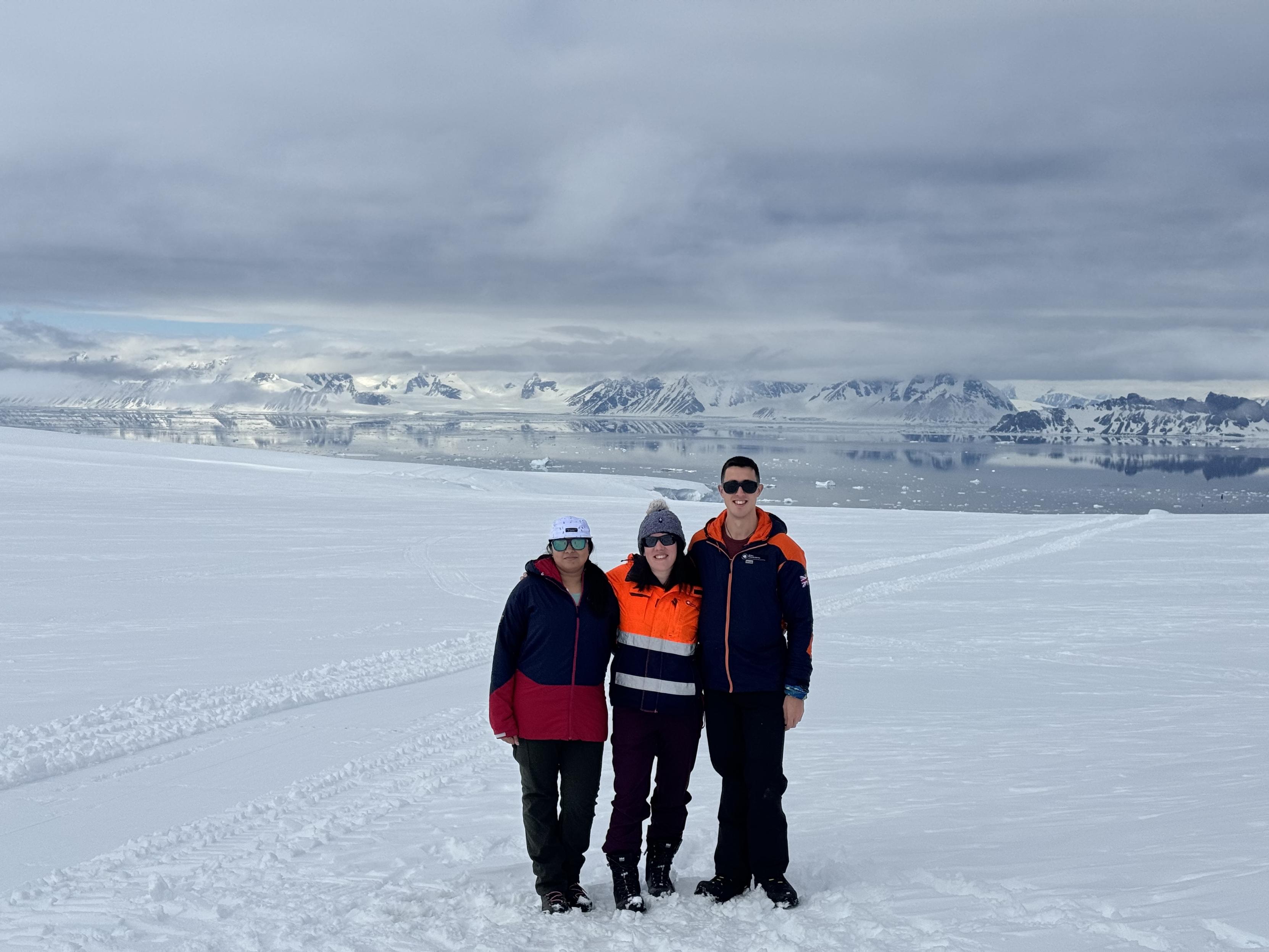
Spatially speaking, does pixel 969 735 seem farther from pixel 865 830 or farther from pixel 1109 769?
pixel 865 830

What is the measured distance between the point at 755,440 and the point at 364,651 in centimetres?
14407

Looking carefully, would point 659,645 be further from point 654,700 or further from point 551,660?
point 551,660

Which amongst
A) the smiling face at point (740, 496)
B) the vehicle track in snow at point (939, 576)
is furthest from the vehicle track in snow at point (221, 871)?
the vehicle track in snow at point (939, 576)

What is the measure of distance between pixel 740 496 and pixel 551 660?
39.7 inches

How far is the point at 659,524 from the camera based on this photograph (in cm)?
365

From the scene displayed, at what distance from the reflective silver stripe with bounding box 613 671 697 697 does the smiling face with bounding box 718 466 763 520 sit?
706 mm

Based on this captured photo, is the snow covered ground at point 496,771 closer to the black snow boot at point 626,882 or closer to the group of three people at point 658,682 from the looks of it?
the black snow boot at point 626,882

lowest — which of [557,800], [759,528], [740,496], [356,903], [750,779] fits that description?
[356,903]

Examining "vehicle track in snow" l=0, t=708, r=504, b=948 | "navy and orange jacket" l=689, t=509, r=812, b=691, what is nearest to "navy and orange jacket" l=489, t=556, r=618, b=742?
"navy and orange jacket" l=689, t=509, r=812, b=691

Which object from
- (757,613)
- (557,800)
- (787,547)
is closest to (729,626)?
(757,613)

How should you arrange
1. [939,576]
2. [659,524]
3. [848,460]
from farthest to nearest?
1. [848,460]
2. [939,576]
3. [659,524]

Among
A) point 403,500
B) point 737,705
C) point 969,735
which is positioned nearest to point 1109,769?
point 969,735

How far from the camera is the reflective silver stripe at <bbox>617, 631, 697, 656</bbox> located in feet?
12.3

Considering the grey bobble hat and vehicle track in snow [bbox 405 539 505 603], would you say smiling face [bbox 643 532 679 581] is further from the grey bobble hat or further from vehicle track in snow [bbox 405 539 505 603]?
vehicle track in snow [bbox 405 539 505 603]
